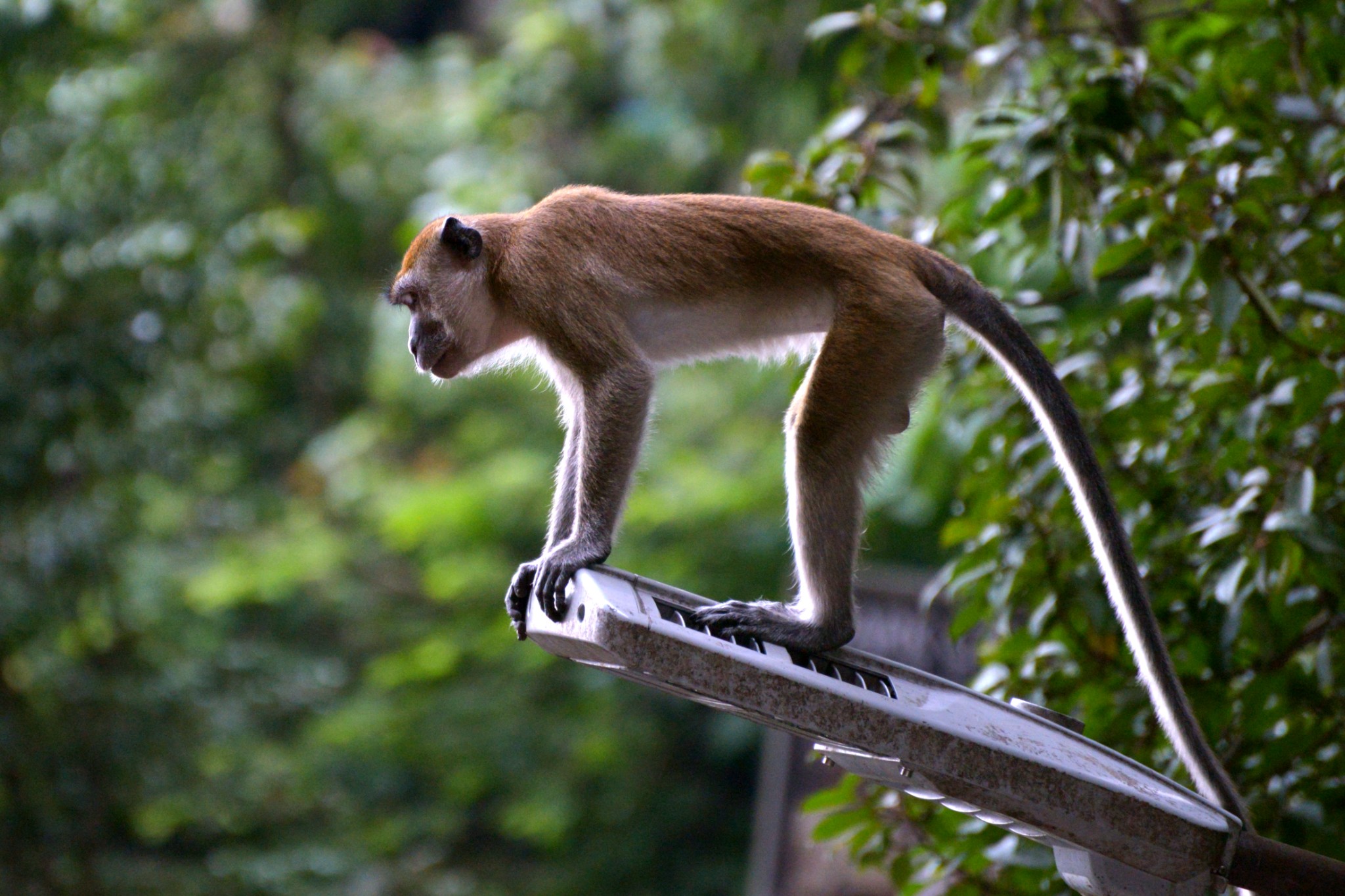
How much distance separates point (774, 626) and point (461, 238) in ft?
3.66

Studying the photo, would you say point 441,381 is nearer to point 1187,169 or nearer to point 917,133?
point 917,133

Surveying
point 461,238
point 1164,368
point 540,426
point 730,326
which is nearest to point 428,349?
point 461,238

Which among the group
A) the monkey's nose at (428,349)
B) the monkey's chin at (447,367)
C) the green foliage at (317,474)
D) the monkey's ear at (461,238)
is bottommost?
the green foliage at (317,474)

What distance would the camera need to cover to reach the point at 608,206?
2842mm

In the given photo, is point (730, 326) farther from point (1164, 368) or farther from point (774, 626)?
point (1164, 368)

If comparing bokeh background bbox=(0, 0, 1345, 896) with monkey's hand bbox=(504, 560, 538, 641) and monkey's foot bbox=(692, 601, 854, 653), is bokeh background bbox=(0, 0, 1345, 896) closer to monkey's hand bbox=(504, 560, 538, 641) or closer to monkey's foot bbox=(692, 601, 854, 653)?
monkey's foot bbox=(692, 601, 854, 653)

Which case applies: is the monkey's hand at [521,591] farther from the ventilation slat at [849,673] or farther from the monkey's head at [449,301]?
the monkey's head at [449,301]

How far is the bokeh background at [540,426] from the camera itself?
2922 mm

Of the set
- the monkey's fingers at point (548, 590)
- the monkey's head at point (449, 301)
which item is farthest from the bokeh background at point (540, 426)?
the monkey's fingers at point (548, 590)

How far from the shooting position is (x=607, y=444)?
2.64 metres

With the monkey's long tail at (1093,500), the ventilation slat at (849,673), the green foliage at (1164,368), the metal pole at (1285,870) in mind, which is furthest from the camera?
the green foliage at (1164,368)

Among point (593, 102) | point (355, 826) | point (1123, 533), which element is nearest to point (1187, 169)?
point (1123, 533)

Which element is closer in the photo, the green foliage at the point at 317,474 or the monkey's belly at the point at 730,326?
the monkey's belly at the point at 730,326

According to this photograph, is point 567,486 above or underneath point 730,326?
underneath
